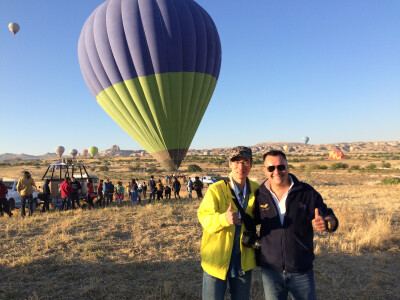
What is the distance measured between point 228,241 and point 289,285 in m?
0.73

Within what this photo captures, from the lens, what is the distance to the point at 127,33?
14.5 m

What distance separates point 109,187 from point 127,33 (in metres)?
8.50

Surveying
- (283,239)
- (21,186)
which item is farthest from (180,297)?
(21,186)

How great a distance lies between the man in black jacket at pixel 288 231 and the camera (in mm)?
2547

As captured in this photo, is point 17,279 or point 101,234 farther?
point 101,234

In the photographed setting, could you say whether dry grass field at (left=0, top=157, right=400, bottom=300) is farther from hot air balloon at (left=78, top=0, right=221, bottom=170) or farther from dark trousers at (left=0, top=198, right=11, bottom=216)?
hot air balloon at (left=78, top=0, right=221, bottom=170)

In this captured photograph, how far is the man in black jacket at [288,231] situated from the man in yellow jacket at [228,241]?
0.19 m

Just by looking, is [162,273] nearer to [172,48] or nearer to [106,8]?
[172,48]

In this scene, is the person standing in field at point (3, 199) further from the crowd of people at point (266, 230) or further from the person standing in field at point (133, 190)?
the crowd of people at point (266, 230)

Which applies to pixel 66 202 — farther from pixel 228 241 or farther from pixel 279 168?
pixel 279 168

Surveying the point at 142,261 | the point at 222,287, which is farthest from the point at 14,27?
the point at 222,287

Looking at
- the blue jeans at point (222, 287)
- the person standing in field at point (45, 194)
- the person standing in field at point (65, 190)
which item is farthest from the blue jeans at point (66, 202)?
the blue jeans at point (222, 287)

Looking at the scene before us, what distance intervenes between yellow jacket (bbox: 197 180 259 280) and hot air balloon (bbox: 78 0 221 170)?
12821 millimetres

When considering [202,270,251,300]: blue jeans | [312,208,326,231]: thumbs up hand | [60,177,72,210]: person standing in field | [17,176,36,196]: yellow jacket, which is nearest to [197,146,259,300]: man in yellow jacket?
[202,270,251,300]: blue jeans
